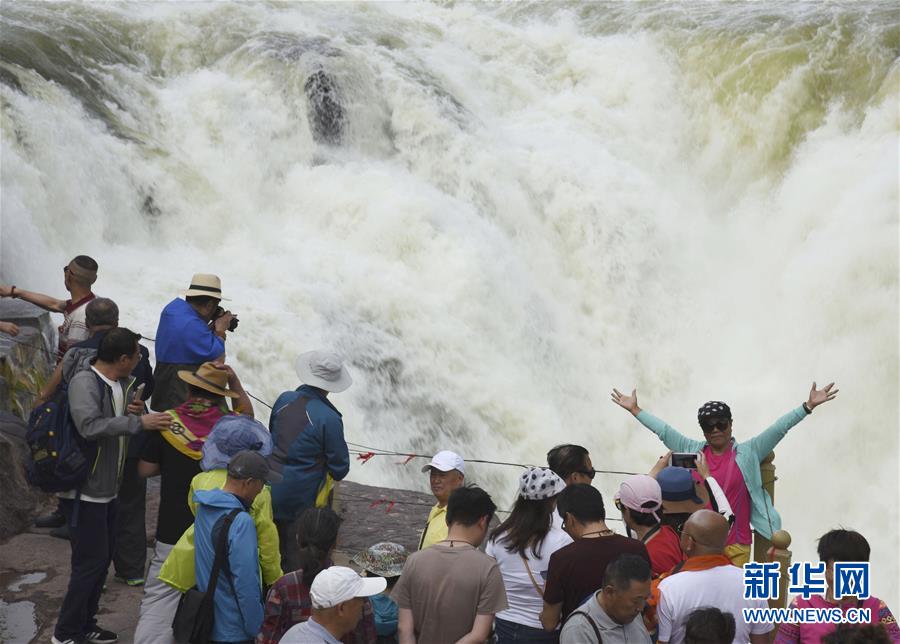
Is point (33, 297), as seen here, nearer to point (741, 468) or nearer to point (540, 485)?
point (540, 485)

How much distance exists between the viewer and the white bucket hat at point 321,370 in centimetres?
516

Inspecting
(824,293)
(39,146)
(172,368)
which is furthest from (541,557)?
(824,293)

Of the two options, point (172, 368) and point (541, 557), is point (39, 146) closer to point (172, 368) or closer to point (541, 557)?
point (172, 368)

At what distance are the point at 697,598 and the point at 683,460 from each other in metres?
1.65

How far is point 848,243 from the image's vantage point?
14352mm

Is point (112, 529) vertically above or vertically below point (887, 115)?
below

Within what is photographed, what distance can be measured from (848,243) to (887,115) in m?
3.13

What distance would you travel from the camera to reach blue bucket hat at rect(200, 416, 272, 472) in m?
4.44

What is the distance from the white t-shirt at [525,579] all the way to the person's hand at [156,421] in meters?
1.68

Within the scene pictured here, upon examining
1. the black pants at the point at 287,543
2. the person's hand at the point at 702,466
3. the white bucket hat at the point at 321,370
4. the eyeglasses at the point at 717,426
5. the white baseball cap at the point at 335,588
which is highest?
the eyeglasses at the point at 717,426

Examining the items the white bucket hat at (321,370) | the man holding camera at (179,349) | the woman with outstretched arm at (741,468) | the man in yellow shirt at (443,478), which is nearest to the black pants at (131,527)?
the man holding camera at (179,349)

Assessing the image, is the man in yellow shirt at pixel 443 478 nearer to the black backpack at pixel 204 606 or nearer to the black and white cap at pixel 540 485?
the black and white cap at pixel 540 485

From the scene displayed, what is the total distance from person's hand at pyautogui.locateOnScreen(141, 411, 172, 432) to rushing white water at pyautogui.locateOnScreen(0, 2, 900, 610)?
4840 millimetres

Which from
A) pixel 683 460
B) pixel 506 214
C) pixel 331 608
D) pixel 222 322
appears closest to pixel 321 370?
pixel 222 322
